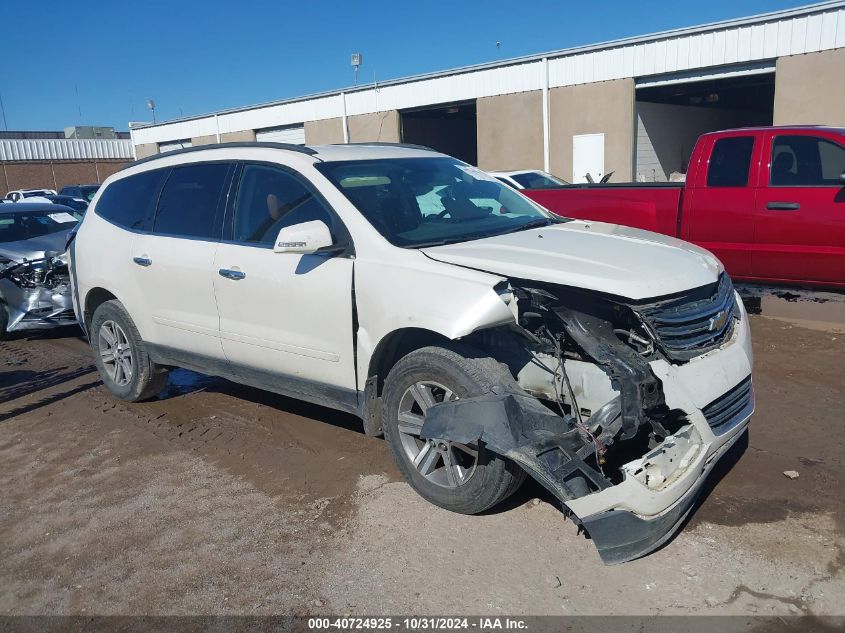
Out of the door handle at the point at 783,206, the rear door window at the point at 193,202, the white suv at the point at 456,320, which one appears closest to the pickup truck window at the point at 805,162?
the door handle at the point at 783,206

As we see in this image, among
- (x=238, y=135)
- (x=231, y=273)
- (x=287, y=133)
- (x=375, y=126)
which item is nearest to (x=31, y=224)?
(x=231, y=273)

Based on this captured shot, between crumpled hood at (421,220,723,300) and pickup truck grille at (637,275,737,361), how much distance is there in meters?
0.07

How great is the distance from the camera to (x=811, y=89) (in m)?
15.8

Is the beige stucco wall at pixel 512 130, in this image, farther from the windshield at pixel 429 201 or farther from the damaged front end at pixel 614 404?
A: the damaged front end at pixel 614 404

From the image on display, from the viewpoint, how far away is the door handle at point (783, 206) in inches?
274

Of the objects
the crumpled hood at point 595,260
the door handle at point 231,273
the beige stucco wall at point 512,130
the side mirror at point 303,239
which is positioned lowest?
the door handle at point 231,273

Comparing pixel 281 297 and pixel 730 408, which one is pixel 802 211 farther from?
pixel 281 297

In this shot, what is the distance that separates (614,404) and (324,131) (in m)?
25.3

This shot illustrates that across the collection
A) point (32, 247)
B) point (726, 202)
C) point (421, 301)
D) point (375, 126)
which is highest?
point (375, 126)

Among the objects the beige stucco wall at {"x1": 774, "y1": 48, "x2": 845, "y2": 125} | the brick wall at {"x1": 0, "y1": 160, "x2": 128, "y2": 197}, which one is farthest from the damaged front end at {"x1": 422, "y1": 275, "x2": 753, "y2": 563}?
the brick wall at {"x1": 0, "y1": 160, "x2": 128, "y2": 197}

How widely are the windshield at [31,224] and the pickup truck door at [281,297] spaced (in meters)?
5.72

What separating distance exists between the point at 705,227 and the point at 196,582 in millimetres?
6156

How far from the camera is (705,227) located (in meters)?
7.50

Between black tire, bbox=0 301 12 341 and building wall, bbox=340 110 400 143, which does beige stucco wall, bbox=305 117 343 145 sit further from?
black tire, bbox=0 301 12 341
